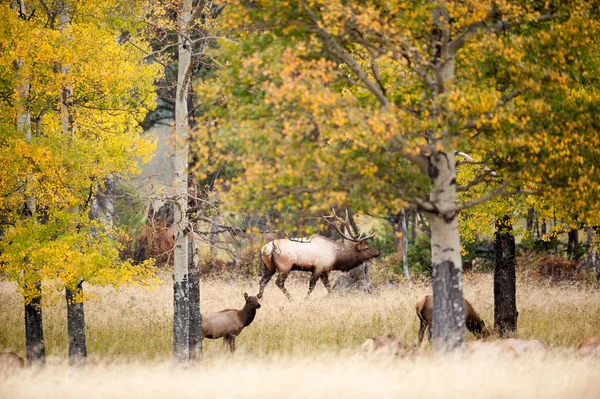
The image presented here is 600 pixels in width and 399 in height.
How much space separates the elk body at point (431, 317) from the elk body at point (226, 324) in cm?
362

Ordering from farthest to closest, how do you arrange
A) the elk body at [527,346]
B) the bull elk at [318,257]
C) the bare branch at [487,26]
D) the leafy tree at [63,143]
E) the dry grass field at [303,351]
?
1. the bull elk at [318,257]
2. the leafy tree at [63,143]
3. the elk body at [527,346]
4. the bare branch at [487,26]
5. the dry grass field at [303,351]

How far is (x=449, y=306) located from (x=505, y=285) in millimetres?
5997

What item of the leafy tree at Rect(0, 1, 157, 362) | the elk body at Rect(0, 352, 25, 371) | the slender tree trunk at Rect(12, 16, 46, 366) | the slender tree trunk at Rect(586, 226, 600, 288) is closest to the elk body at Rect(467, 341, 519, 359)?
the leafy tree at Rect(0, 1, 157, 362)

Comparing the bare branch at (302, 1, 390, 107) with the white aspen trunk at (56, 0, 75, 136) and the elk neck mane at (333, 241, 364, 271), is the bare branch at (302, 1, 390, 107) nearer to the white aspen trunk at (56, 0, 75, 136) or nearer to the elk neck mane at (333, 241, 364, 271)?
the white aspen trunk at (56, 0, 75, 136)

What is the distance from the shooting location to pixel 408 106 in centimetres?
1130

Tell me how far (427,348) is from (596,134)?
6.18 metres

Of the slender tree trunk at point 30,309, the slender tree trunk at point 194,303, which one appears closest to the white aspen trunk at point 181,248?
the slender tree trunk at point 194,303

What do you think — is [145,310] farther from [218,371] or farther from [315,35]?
[315,35]

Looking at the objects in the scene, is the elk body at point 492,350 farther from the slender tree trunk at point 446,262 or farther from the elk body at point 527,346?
the slender tree trunk at point 446,262

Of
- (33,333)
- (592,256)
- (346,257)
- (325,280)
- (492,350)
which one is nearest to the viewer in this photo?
(492,350)

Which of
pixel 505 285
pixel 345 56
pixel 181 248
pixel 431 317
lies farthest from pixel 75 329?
pixel 505 285

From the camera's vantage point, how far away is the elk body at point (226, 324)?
14875mm

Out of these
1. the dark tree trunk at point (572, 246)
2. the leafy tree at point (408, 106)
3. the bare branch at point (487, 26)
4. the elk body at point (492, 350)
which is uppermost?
the bare branch at point (487, 26)

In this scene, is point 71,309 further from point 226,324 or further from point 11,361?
point 226,324
